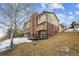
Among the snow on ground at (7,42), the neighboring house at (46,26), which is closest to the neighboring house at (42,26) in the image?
the neighboring house at (46,26)

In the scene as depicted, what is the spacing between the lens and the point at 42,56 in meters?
1.85

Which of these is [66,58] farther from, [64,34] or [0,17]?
[0,17]

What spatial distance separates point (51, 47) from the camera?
188 centimetres

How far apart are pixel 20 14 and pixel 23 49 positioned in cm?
42

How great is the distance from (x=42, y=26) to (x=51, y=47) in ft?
0.91

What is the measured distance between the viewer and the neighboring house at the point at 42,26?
6.29ft

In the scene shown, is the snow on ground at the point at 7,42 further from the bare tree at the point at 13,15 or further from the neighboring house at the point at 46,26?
the neighboring house at the point at 46,26

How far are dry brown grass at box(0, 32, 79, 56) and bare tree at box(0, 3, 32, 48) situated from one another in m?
0.14

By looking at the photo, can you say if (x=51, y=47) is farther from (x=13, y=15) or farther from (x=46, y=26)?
(x=13, y=15)

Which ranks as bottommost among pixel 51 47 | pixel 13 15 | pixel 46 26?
pixel 51 47

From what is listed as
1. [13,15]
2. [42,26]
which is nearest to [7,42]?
[13,15]

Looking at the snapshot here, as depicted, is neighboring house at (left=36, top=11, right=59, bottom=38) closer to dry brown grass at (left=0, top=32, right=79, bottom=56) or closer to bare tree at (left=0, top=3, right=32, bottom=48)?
dry brown grass at (left=0, top=32, right=79, bottom=56)

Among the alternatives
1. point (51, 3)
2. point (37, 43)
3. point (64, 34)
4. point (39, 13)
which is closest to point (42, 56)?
A: point (37, 43)

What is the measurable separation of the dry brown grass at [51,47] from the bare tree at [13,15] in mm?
136
